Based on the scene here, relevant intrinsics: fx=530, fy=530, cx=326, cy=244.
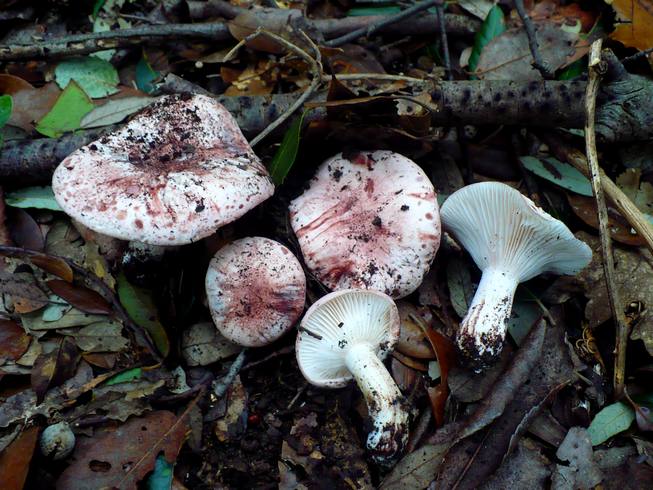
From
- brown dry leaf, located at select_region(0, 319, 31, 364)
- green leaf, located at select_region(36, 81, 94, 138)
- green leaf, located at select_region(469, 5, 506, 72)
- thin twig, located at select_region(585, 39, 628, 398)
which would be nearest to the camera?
thin twig, located at select_region(585, 39, 628, 398)

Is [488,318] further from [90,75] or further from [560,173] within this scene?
[90,75]

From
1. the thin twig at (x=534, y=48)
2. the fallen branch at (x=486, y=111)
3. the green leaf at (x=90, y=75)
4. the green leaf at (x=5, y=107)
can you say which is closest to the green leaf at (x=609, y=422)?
the fallen branch at (x=486, y=111)

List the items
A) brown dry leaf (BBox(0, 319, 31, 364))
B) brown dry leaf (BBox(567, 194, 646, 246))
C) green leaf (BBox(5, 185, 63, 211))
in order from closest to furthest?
brown dry leaf (BBox(0, 319, 31, 364)) < brown dry leaf (BBox(567, 194, 646, 246)) < green leaf (BBox(5, 185, 63, 211))

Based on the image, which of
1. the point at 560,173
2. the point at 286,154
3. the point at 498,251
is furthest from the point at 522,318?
the point at 286,154

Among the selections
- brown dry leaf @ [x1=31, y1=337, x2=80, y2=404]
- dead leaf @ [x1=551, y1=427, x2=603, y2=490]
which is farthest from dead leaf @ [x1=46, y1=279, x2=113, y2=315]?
dead leaf @ [x1=551, y1=427, x2=603, y2=490]

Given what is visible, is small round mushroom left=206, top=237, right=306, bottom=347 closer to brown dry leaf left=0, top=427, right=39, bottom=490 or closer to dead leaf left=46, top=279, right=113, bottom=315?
dead leaf left=46, top=279, right=113, bottom=315

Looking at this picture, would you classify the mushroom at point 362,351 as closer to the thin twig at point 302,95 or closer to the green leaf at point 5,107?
the thin twig at point 302,95

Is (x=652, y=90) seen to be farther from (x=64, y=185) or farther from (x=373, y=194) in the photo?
(x=64, y=185)
